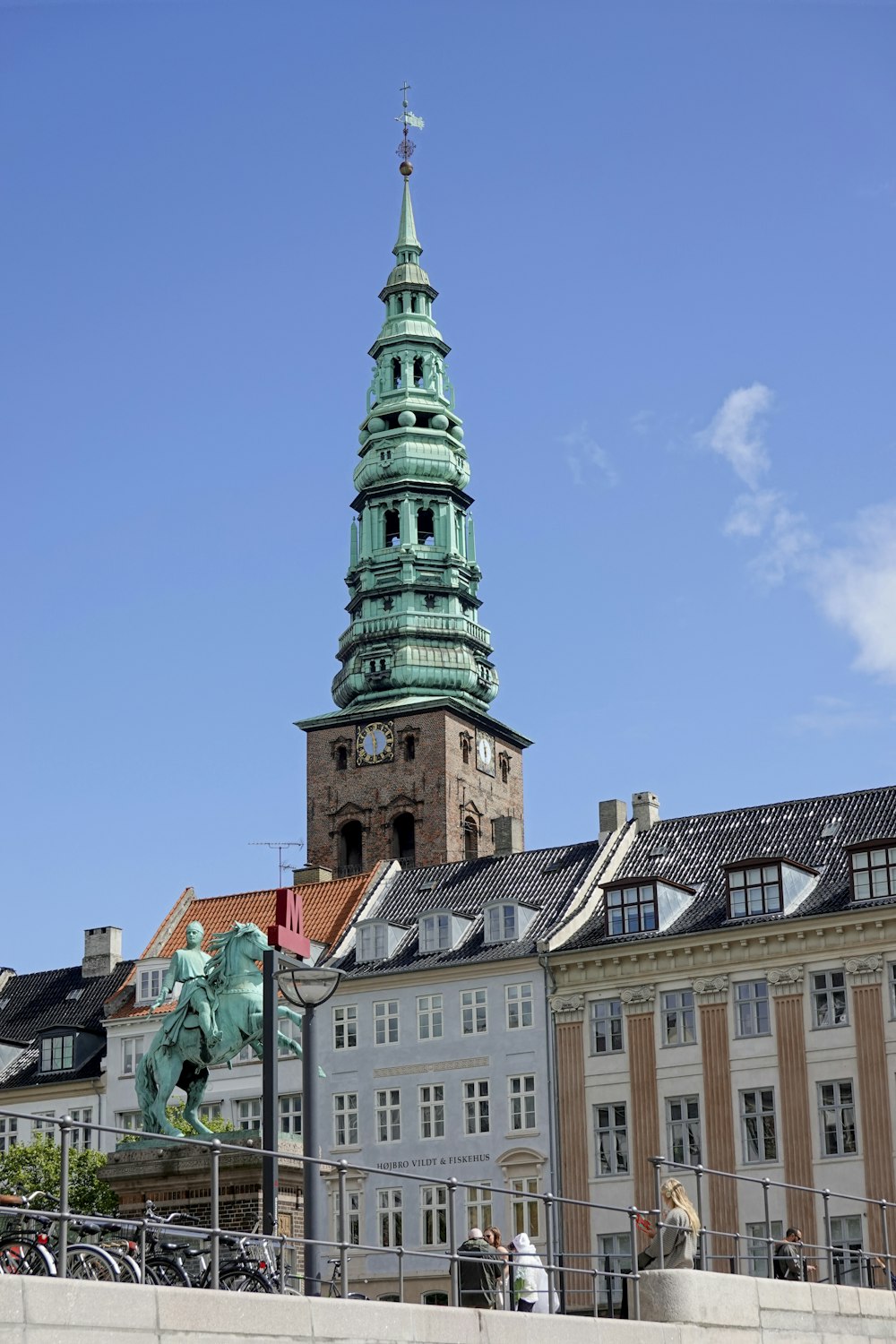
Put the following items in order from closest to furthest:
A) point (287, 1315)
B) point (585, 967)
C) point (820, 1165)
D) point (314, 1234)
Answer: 1. point (287, 1315)
2. point (314, 1234)
3. point (820, 1165)
4. point (585, 967)

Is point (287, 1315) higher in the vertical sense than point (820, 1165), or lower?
lower

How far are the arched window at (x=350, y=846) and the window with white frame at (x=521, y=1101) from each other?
29107 mm

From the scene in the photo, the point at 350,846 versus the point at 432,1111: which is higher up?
the point at 350,846

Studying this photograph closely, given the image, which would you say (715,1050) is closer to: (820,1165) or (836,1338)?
(820,1165)

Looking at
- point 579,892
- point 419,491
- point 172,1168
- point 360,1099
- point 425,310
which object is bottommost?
point 172,1168

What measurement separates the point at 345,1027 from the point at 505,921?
5.32 m

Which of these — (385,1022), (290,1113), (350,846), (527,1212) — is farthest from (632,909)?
(350,846)

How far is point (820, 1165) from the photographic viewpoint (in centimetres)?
5231

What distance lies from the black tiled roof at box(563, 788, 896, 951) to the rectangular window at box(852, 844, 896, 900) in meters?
0.37

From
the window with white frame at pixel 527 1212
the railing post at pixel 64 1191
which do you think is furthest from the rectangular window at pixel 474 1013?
the railing post at pixel 64 1191

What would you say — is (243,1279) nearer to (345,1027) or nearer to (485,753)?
(345,1027)

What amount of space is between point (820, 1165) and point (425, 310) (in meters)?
51.0

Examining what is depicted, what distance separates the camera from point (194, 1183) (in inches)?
1164

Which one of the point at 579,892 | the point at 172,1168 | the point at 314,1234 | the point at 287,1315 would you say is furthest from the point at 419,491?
the point at 287,1315
